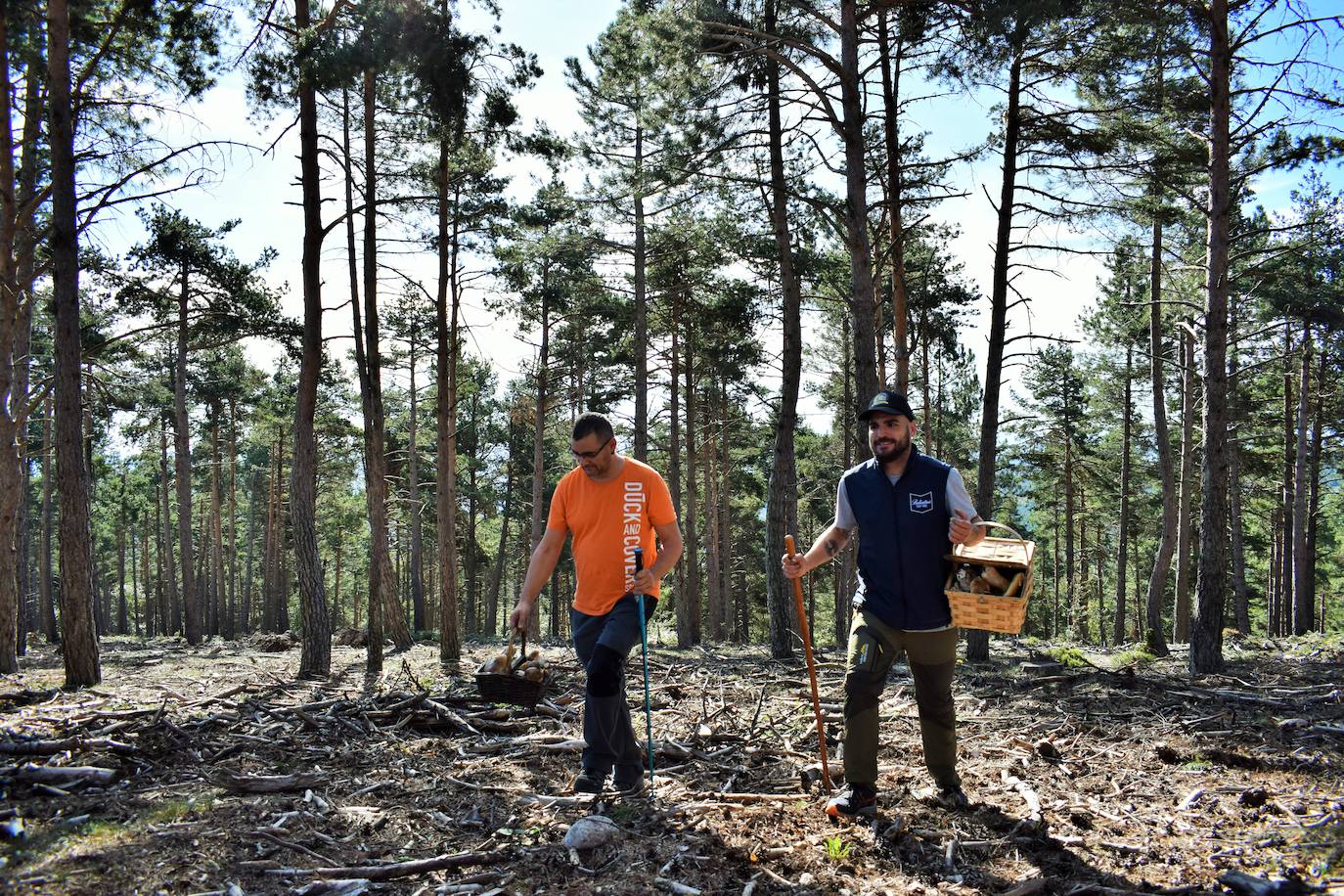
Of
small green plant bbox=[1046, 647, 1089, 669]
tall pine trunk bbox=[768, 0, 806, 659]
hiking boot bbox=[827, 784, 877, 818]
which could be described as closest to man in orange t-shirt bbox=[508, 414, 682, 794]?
hiking boot bbox=[827, 784, 877, 818]

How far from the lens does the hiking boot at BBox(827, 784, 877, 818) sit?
4.33 metres

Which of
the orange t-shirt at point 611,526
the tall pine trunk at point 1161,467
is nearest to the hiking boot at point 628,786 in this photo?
the orange t-shirt at point 611,526

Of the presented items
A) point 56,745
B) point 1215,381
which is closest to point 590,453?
point 56,745

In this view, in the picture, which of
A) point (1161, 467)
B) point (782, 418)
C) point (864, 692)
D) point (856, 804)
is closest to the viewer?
point (856, 804)

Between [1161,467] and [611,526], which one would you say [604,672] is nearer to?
[611,526]

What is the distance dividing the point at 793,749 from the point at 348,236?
990 centimetres

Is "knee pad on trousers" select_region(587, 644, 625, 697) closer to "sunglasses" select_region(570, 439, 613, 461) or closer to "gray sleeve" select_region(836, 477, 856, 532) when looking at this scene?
"sunglasses" select_region(570, 439, 613, 461)

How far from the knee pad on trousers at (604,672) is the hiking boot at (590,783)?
0.49m

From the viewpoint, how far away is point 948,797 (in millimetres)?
4570

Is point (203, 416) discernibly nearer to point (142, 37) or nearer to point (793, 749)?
point (142, 37)

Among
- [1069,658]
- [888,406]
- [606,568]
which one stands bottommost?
[1069,658]

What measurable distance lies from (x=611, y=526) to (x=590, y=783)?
4.98 feet

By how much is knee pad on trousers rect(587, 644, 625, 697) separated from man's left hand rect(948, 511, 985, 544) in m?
2.01

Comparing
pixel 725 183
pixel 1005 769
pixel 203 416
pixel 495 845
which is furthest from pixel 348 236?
pixel 203 416
